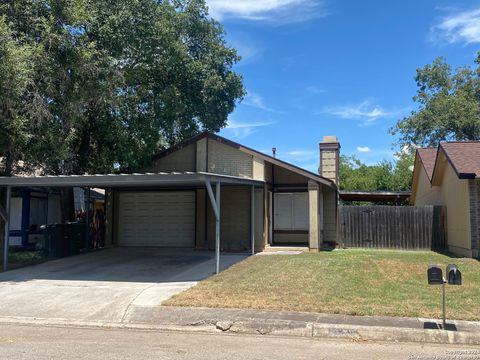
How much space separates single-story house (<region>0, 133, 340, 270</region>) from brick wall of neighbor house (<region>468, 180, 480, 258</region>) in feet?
16.3

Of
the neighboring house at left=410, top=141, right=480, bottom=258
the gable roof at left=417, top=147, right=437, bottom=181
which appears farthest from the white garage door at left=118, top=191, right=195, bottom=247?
the gable roof at left=417, top=147, right=437, bottom=181

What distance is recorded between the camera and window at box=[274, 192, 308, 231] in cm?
2044

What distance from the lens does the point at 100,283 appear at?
39.9 feet

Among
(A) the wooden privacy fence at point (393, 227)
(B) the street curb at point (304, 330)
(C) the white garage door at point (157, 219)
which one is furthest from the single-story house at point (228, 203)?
(B) the street curb at point (304, 330)

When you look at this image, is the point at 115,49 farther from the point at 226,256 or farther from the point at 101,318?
the point at 101,318

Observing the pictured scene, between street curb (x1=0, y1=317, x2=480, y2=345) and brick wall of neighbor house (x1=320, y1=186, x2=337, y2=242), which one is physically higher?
brick wall of neighbor house (x1=320, y1=186, x2=337, y2=242)

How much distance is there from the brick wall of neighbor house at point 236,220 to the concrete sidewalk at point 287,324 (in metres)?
10.2

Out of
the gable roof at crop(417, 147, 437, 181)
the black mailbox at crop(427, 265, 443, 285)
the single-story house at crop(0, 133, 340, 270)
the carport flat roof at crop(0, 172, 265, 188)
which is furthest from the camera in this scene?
the gable roof at crop(417, 147, 437, 181)

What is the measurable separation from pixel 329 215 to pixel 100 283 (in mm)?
11462

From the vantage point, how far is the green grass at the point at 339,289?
8.82 m

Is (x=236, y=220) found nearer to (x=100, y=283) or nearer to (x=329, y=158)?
(x=329, y=158)

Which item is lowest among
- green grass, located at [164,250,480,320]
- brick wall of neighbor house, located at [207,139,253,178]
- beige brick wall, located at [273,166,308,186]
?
green grass, located at [164,250,480,320]

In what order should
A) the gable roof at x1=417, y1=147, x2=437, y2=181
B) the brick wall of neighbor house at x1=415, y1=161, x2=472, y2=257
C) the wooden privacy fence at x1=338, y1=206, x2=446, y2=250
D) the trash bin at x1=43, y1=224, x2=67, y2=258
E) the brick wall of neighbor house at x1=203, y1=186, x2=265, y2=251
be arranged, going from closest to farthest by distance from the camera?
1. the brick wall of neighbor house at x1=415, y1=161, x2=472, y2=257
2. the trash bin at x1=43, y1=224, x2=67, y2=258
3. the brick wall of neighbor house at x1=203, y1=186, x2=265, y2=251
4. the wooden privacy fence at x1=338, y1=206, x2=446, y2=250
5. the gable roof at x1=417, y1=147, x2=437, y2=181

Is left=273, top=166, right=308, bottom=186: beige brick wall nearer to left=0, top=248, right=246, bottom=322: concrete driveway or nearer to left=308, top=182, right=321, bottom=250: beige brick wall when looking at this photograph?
left=308, top=182, right=321, bottom=250: beige brick wall
